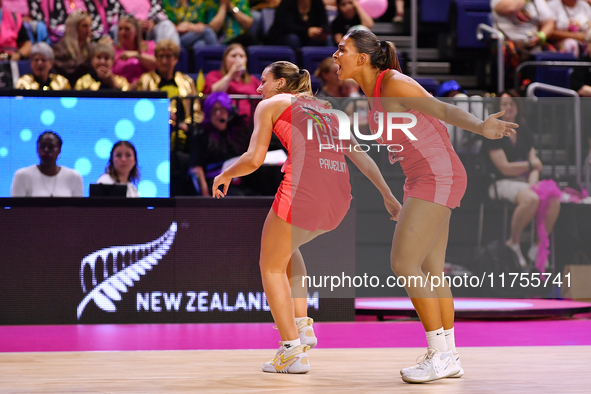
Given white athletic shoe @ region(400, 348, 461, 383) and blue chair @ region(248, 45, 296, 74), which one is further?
blue chair @ region(248, 45, 296, 74)

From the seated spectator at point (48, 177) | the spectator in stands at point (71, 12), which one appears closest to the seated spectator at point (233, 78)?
the spectator in stands at point (71, 12)

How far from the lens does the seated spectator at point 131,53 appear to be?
21.7 feet

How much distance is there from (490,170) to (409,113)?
1.96m

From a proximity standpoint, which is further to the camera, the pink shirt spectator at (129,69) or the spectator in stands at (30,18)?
the spectator in stands at (30,18)

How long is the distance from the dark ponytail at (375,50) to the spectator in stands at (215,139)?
2.29 m

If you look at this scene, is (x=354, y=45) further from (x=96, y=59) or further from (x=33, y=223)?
(x=96, y=59)

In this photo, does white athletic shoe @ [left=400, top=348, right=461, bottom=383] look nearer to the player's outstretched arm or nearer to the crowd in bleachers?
the player's outstretched arm

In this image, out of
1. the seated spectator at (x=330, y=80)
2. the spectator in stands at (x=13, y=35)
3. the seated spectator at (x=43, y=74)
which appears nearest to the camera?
the seated spectator at (x=43, y=74)

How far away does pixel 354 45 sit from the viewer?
3.16 meters

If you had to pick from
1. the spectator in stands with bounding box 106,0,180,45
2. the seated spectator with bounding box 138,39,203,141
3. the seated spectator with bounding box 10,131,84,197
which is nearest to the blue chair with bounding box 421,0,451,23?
the spectator in stands with bounding box 106,0,180,45

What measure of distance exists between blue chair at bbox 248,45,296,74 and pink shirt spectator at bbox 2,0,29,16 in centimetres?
224

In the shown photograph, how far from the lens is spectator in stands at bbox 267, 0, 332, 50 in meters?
7.68

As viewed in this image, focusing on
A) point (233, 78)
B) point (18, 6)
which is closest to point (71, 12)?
point (18, 6)

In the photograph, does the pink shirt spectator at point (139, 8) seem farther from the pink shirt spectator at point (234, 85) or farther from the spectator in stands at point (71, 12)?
the pink shirt spectator at point (234, 85)
